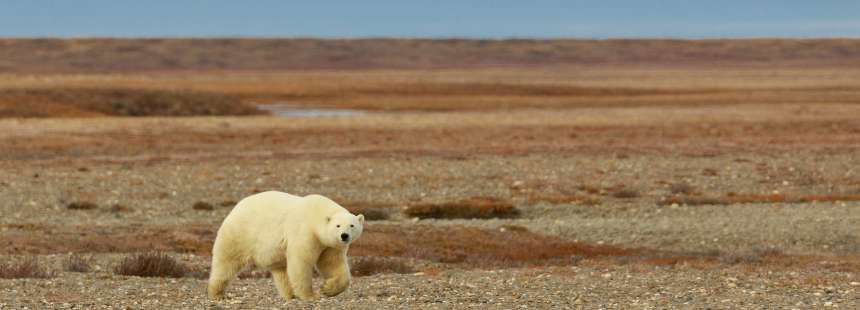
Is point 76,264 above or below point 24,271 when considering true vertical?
below

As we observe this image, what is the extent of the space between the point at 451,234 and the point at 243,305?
10.3m

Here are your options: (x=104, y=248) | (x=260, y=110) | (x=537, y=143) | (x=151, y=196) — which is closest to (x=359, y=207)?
(x=151, y=196)

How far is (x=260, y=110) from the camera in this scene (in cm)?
7000

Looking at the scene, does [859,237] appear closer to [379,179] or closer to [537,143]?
[379,179]

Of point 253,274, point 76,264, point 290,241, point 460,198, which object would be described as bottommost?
point 460,198

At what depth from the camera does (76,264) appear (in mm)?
18719


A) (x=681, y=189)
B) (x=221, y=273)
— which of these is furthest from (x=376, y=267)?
(x=681, y=189)

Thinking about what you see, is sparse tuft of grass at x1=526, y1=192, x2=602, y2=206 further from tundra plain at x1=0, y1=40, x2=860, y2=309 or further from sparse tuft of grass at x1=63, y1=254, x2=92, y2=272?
sparse tuft of grass at x1=63, y1=254, x2=92, y2=272

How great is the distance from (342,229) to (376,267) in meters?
6.31

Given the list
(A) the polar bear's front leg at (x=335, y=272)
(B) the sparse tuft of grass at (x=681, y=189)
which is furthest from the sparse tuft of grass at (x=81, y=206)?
(A) the polar bear's front leg at (x=335, y=272)

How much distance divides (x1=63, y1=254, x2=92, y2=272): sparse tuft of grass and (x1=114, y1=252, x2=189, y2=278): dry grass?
18.3 inches

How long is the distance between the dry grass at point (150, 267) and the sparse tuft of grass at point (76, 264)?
0.47m

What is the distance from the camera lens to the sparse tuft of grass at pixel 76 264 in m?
18.5

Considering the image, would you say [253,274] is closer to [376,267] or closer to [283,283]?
[376,267]
